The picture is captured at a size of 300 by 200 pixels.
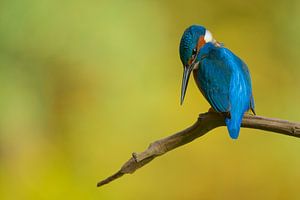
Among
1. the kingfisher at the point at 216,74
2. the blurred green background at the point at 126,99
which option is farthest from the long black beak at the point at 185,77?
the blurred green background at the point at 126,99

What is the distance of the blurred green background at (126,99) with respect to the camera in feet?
6.26

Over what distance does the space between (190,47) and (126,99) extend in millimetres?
851

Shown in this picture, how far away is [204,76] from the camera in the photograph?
46.2 inches

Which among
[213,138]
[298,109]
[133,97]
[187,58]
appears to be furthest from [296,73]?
[187,58]

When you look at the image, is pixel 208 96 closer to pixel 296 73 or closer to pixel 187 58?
pixel 187 58

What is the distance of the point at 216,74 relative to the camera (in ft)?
3.82

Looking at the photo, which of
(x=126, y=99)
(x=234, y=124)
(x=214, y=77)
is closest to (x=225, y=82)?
(x=214, y=77)

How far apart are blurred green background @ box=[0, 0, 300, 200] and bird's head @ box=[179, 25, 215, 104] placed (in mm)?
798

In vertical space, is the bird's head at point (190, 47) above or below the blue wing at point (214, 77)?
above

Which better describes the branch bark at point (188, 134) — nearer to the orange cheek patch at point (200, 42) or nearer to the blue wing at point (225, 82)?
the blue wing at point (225, 82)

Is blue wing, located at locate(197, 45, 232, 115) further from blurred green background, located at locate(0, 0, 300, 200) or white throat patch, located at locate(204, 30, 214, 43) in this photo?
blurred green background, located at locate(0, 0, 300, 200)

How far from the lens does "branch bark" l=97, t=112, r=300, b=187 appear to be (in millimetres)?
984

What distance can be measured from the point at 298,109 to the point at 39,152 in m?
0.83

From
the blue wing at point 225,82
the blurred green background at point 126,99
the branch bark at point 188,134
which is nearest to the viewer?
the branch bark at point 188,134
